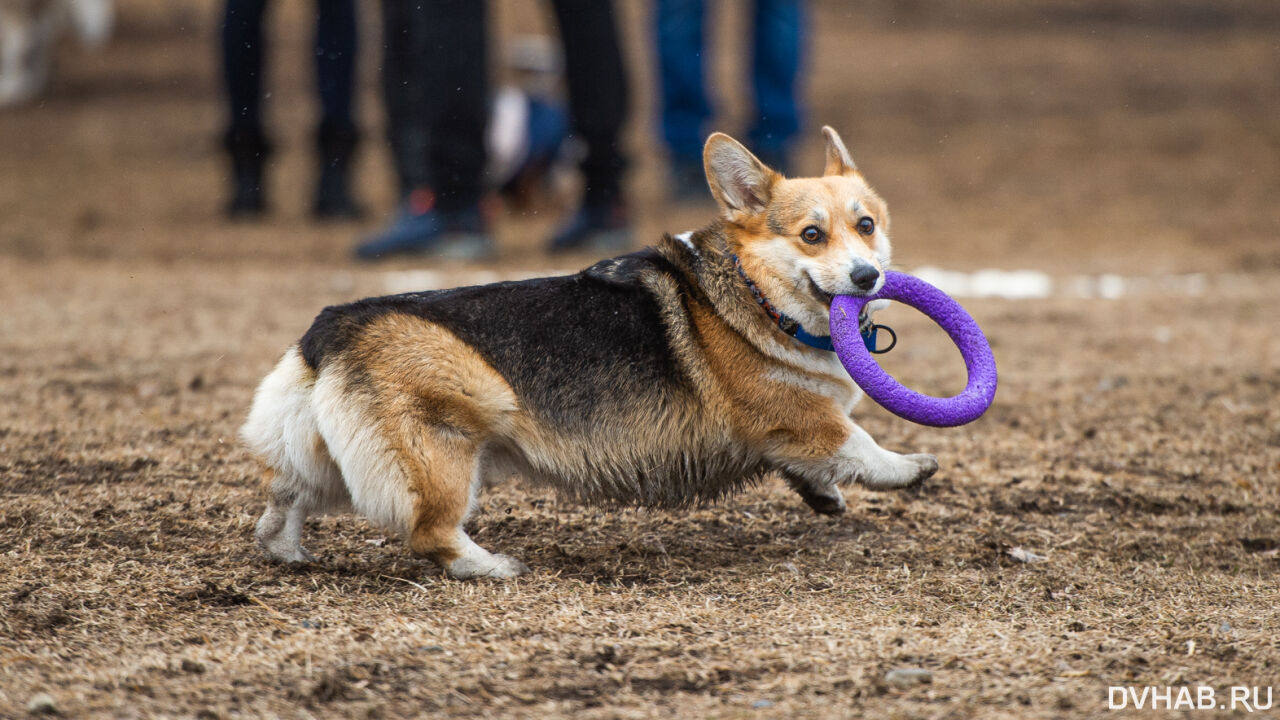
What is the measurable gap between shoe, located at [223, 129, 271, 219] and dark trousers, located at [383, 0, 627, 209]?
5.08 feet

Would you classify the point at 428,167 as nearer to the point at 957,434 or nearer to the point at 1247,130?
the point at 957,434

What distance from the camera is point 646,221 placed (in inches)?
416

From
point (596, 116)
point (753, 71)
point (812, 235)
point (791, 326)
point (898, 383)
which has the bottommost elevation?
point (898, 383)

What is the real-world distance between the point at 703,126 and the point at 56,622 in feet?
26.7

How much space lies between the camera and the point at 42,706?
2721 millimetres

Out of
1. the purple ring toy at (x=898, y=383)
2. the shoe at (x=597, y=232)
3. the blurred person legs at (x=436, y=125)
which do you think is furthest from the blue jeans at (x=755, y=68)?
the purple ring toy at (x=898, y=383)

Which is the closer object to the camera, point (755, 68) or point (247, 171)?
point (247, 171)

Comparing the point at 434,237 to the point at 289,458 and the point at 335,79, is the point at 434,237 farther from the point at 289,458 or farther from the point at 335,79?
the point at 289,458

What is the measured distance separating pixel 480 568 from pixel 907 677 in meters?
1.17

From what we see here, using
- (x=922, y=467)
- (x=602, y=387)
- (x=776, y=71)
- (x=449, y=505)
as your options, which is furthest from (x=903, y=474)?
(x=776, y=71)

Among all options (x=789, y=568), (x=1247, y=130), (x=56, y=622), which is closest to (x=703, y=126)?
(x=1247, y=130)

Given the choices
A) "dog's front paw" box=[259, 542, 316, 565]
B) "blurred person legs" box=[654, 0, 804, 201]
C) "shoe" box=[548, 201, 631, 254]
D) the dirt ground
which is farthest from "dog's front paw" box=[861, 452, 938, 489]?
"blurred person legs" box=[654, 0, 804, 201]

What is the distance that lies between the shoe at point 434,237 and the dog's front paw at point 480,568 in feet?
17.8

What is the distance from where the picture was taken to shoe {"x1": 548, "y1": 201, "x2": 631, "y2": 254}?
8.93 meters
